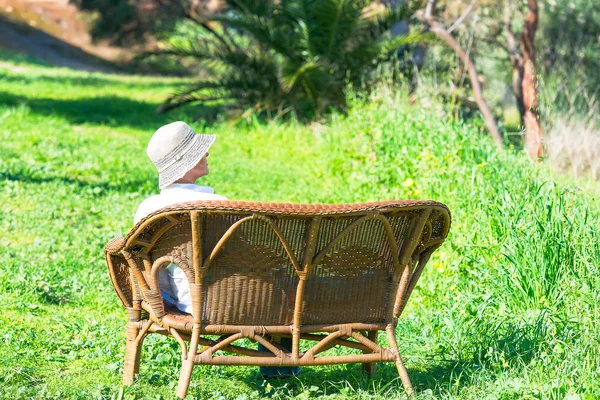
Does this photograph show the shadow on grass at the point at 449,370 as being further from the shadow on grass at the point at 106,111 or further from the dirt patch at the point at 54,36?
the dirt patch at the point at 54,36

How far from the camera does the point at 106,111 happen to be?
15.2m

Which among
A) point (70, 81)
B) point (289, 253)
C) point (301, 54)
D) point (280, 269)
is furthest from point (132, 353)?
point (70, 81)

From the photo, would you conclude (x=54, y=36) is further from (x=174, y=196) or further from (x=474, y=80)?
(x=174, y=196)

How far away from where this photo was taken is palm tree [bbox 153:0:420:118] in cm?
1342

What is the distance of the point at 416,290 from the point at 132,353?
8.30 feet

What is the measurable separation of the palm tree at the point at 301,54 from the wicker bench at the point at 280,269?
9.37 meters

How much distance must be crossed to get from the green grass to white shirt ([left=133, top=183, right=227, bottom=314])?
0.46m

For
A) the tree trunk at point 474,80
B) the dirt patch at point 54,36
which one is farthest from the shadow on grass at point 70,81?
the tree trunk at point 474,80

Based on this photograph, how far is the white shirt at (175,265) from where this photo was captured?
3803mm

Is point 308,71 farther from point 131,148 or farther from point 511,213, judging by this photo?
point 511,213

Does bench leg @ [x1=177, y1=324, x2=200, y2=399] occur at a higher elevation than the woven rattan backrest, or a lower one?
lower

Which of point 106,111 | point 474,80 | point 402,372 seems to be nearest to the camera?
point 402,372

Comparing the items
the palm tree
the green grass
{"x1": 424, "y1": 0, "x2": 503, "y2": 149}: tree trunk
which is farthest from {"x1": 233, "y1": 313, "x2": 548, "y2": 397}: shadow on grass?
the palm tree

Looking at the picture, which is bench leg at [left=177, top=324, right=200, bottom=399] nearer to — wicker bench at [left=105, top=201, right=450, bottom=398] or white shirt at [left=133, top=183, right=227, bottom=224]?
wicker bench at [left=105, top=201, right=450, bottom=398]
